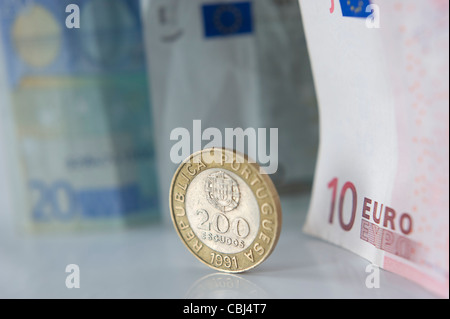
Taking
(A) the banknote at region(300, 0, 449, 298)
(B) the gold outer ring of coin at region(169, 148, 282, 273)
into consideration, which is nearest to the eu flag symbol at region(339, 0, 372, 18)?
(A) the banknote at region(300, 0, 449, 298)

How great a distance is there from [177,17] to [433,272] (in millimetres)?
564

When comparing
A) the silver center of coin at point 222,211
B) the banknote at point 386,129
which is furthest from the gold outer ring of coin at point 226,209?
the banknote at point 386,129

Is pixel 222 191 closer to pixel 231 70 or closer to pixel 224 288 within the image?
pixel 224 288

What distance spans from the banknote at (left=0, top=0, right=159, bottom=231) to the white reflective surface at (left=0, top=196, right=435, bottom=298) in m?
0.06

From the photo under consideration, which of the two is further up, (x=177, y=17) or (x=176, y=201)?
(x=177, y=17)

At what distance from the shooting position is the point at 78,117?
3.01 ft

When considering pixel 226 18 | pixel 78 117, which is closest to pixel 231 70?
pixel 226 18

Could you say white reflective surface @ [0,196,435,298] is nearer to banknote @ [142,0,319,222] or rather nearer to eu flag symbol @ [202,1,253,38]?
banknote @ [142,0,319,222]

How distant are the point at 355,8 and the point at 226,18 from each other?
12.1 inches

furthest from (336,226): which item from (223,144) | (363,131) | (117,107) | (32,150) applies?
(32,150)

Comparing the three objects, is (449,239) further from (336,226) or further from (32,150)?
(32,150)

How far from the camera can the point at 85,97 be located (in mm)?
911

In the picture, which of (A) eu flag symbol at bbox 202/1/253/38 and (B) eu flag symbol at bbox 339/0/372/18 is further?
(A) eu flag symbol at bbox 202/1/253/38

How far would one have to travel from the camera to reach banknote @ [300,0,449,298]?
2.00 feet
